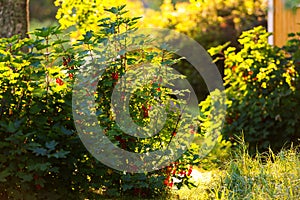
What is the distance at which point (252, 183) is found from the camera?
4262 millimetres

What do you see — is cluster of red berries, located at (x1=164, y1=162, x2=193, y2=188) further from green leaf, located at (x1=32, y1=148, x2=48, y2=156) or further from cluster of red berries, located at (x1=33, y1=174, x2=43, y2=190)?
green leaf, located at (x1=32, y1=148, x2=48, y2=156)

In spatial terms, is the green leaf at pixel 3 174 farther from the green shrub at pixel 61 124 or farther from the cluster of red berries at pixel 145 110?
the cluster of red berries at pixel 145 110

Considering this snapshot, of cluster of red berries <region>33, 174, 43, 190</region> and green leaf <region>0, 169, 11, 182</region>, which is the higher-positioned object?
green leaf <region>0, 169, 11, 182</region>

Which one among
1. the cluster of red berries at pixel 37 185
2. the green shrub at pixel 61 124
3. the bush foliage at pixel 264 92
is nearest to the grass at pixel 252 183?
the green shrub at pixel 61 124

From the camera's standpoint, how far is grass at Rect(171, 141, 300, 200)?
4.01 metres

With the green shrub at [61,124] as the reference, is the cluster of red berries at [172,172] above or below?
below

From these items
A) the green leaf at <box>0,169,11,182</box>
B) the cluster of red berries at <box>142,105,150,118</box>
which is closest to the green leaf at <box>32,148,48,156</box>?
the green leaf at <box>0,169,11,182</box>

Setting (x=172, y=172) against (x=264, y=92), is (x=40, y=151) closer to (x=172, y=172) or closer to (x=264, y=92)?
(x=172, y=172)

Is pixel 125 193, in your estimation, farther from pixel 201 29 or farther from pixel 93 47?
pixel 201 29

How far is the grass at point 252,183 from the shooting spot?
4.01 meters

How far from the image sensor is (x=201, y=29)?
11.4 metres

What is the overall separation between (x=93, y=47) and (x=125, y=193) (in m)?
1.19

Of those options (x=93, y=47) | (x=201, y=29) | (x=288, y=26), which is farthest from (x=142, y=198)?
(x=201, y=29)

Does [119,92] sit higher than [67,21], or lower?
lower
